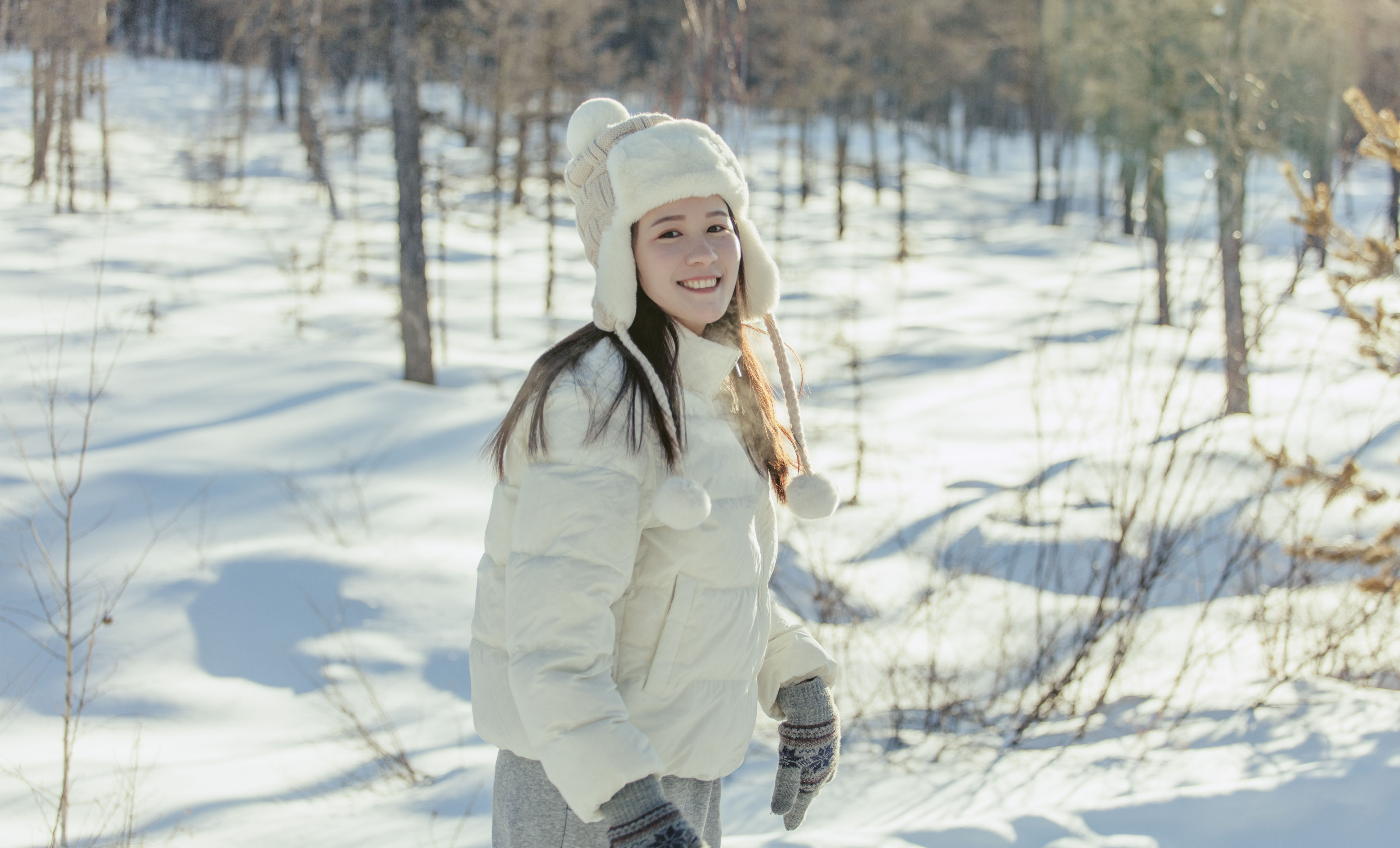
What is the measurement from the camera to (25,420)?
263 inches

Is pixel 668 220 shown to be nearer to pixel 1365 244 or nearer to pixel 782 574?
pixel 1365 244

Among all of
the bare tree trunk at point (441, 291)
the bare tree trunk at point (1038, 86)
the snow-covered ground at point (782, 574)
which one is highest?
the bare tree trunk at point (1038, 86)

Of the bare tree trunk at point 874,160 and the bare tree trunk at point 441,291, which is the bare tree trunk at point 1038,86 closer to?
the bare tree trunk at point 874,160

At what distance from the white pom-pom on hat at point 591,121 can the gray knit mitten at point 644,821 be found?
92 cm

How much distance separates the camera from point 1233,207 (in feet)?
12.2

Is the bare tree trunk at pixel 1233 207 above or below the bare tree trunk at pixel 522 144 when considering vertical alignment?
below

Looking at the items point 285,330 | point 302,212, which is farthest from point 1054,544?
point 302,212

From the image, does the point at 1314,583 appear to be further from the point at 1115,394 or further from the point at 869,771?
the point at 1115,394

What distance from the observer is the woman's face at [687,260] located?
138cm

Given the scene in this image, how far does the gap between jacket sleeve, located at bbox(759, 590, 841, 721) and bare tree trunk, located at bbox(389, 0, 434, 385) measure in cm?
870

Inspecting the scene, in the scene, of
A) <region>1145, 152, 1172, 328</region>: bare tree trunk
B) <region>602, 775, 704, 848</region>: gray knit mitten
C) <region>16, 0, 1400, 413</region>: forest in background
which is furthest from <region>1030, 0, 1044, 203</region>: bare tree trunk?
<region>602, 775, 704, 848</region>: gray knit mitten

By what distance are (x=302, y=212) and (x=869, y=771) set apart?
20314 millimetres

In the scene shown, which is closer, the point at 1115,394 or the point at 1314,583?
the point at 1314,583

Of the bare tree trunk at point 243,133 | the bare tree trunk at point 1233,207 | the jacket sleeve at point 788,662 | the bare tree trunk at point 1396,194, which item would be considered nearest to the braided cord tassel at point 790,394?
the jacket sleeve at point 788,662
